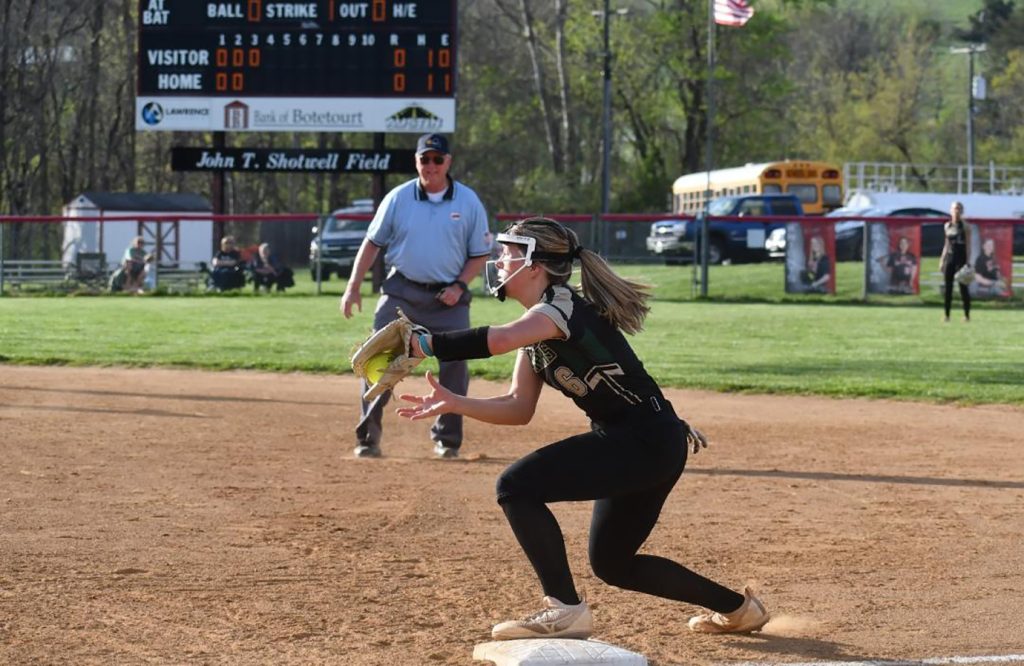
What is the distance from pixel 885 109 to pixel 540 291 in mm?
61200

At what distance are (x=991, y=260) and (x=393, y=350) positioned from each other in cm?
2445

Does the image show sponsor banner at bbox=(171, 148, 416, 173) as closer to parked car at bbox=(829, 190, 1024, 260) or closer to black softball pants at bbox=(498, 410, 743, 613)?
parked car at bbox=(829, 190, 1024, 260)

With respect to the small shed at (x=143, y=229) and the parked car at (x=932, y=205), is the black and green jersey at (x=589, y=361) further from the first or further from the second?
the parked car at (x=932, y=205)

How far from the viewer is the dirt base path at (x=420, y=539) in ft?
17.8

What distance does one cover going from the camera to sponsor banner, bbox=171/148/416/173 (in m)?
30.9

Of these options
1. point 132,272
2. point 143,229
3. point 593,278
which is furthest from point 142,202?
point 593,278

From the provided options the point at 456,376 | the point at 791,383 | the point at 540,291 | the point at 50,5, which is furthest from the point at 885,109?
the point at 540,291

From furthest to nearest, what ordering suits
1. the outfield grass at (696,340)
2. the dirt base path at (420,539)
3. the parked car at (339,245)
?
1. the parked car at (339,245)
2. the outfield grass at (696,340)
3. the dirt base path at (420,539)

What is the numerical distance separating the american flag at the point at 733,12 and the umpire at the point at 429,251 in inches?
1182

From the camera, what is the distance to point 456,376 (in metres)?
9.57

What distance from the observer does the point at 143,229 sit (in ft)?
119

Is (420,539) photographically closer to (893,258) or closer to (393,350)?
(393,350)

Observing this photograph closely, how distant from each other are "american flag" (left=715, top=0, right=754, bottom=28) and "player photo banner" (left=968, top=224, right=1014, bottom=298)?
12.2 meters

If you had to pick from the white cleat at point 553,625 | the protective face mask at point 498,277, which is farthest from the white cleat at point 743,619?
the protective face mask at point 498,277
